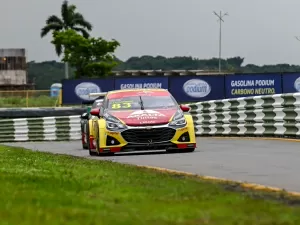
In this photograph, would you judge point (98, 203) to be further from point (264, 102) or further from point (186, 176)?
point (264, 102)

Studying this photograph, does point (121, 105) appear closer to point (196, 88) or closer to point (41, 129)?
point (41, 129)

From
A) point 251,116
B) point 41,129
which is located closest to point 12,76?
point 41,129

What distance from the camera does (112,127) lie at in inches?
697

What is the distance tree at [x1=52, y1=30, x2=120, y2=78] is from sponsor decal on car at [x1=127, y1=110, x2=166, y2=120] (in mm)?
72278

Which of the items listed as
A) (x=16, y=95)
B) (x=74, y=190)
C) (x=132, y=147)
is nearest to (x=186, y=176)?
(x=74, y=190)

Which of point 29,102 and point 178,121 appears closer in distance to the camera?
point 178,121

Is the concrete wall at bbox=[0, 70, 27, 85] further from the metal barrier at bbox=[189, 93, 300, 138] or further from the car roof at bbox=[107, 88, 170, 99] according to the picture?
the car roof at bbox=[107, 88, 170, 99]

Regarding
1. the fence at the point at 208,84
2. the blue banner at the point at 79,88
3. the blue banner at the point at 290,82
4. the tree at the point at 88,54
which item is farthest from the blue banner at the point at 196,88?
the tree at the point at 88,54

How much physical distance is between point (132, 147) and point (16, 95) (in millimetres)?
49127

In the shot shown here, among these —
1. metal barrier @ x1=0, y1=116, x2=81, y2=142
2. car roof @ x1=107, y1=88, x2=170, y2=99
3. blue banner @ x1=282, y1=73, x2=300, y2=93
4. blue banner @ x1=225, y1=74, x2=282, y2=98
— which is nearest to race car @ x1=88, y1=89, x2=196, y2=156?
car roof @ x1=107, y1=88, x2=170, y2=99

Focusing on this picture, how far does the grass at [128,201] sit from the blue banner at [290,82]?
3007cm

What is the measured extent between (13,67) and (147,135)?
391 ft

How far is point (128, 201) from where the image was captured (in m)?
8.07

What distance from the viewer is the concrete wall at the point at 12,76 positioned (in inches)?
5290
